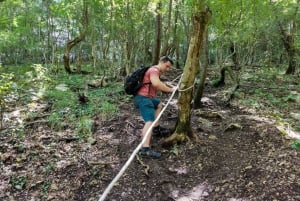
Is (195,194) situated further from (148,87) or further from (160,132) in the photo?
(148,87)

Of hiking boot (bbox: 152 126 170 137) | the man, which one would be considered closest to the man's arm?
the man

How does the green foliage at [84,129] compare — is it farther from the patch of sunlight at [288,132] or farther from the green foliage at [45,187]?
the patch of sunlight at [288,132]

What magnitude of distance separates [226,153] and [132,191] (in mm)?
2170

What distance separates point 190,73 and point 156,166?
82.1 inches

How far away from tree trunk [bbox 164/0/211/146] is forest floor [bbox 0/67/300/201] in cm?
26

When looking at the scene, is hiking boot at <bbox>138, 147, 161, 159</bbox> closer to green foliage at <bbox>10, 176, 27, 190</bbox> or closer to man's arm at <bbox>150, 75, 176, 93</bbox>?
man's arm at <bbox>150, 75, 176, 93</bbox>

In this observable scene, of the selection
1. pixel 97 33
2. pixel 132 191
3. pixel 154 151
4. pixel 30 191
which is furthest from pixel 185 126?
pixel 97 33

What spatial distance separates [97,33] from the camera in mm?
20203

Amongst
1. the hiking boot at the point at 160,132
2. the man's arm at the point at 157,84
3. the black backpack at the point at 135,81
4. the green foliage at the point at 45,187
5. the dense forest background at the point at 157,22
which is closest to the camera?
the green foliage at the point at 45,187

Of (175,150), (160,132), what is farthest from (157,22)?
(175,150)

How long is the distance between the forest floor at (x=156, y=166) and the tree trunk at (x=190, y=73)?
255 millimetres

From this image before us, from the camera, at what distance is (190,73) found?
649 centimetres

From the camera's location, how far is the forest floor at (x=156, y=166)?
16.3 feet

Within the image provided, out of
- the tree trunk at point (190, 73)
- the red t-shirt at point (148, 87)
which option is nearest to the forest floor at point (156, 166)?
the tree trunk at point (190, 73)
